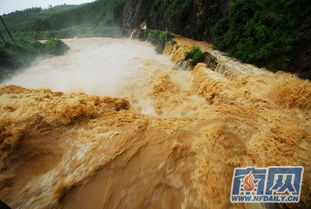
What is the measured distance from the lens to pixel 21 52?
15.9 meters

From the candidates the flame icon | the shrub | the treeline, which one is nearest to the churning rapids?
the flame icon

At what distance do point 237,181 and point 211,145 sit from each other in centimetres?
96

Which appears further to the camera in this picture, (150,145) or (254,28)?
(254,28)

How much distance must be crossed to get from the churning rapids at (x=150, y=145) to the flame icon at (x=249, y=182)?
0.91ft

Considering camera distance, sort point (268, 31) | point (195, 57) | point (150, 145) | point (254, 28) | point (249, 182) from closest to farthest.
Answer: point (249, 182), point (150, 145), point (268, 31), point (254, 28), point (195, 57)

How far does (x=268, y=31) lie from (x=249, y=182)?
7236mm

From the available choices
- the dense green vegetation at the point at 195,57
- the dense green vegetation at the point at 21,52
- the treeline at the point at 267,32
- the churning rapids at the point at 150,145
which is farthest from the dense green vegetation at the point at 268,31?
the dense green vegetation at the point at 21,52

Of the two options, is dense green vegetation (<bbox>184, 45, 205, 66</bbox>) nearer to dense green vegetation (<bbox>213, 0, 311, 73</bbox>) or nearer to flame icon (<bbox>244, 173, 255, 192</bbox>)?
dense green vegetation (<bbox>213, 0, 311, 73</bbox>)

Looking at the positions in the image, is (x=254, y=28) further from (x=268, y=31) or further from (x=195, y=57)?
(x=195, y=57)

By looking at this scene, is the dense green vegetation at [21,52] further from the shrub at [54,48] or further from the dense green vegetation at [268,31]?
the dense green vegetation at [268,31]

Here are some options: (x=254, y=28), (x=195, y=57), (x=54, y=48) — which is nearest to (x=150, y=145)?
(x=195, y=57)

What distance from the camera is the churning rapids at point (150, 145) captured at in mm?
2969

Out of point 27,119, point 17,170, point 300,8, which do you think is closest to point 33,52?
point 27,119

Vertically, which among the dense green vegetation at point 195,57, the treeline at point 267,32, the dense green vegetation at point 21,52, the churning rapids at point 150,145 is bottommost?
the dense green vegetation at point 21,52
